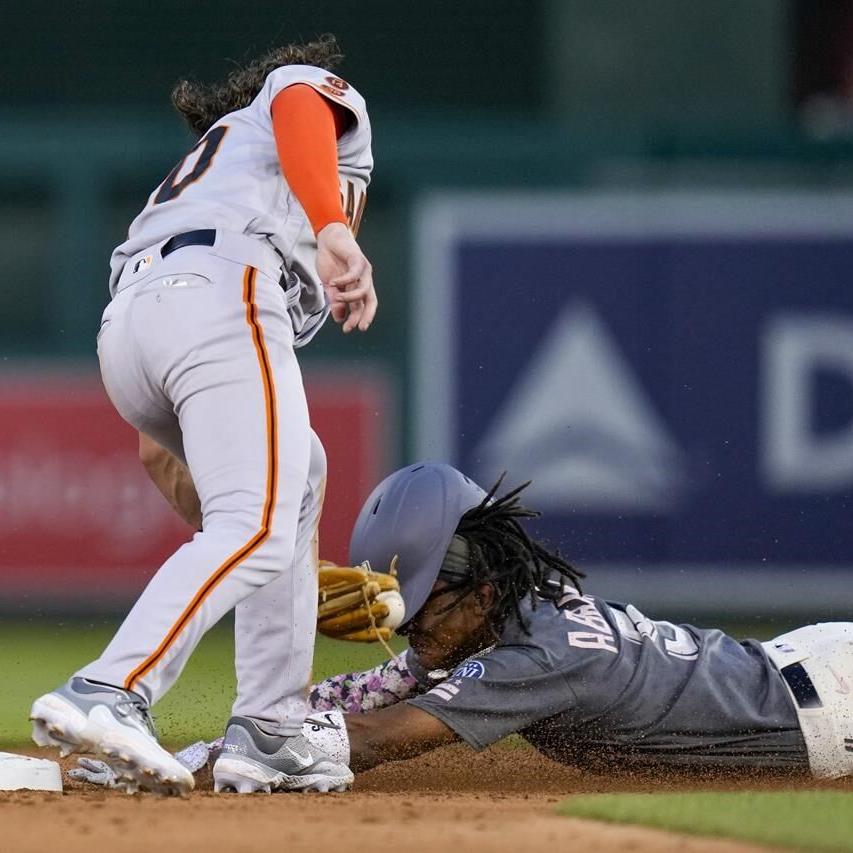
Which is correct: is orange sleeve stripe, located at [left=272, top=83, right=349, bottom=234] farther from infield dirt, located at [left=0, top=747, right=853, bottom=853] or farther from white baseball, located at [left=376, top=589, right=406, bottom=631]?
infield dirt, located at [left=0, top=747, right=853, bottom=853]

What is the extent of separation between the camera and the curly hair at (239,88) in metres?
3.57

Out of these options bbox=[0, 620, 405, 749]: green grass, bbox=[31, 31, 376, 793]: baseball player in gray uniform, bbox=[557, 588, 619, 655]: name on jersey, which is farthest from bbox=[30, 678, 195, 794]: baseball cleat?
bbox=[0, 620, 405, 749]: green grass

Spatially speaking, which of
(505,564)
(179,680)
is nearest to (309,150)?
(505,564)

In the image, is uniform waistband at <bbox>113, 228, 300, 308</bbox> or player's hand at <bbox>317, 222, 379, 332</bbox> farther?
uniform waistband at <bbox>113, 228, 300, 308</bbox>

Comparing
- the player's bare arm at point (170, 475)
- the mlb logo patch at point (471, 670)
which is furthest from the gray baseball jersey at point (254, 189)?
the mlb logo patch at point (471, 670)

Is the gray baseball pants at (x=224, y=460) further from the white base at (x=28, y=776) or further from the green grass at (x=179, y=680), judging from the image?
the green grass at (x=179, y=680)

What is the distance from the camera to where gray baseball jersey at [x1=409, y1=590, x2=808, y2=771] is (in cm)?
340

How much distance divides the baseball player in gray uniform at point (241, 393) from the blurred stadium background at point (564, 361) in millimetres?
3804

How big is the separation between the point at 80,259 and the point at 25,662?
6.84 ft

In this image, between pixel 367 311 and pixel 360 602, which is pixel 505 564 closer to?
pixel 360 602

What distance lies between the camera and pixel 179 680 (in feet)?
19.1

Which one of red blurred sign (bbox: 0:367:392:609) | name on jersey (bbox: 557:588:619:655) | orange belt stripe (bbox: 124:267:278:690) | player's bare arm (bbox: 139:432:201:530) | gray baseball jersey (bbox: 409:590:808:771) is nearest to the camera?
orange belt stripe (bbox: 124:267:278:690)

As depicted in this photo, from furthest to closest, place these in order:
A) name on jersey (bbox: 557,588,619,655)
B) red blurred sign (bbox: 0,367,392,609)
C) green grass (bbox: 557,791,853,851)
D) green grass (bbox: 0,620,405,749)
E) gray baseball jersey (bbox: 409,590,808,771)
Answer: red blurred sign (bbox: 0,367,392,609) → green grass (bbox: 0,620,405,749) → name on jersey (bbox: 557,588,619,655) → gray baseball jersey (bbox: 409,590,808,771) → green grass (bbox: 557,791,853,851)

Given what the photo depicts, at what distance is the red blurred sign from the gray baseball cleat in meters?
3.78
